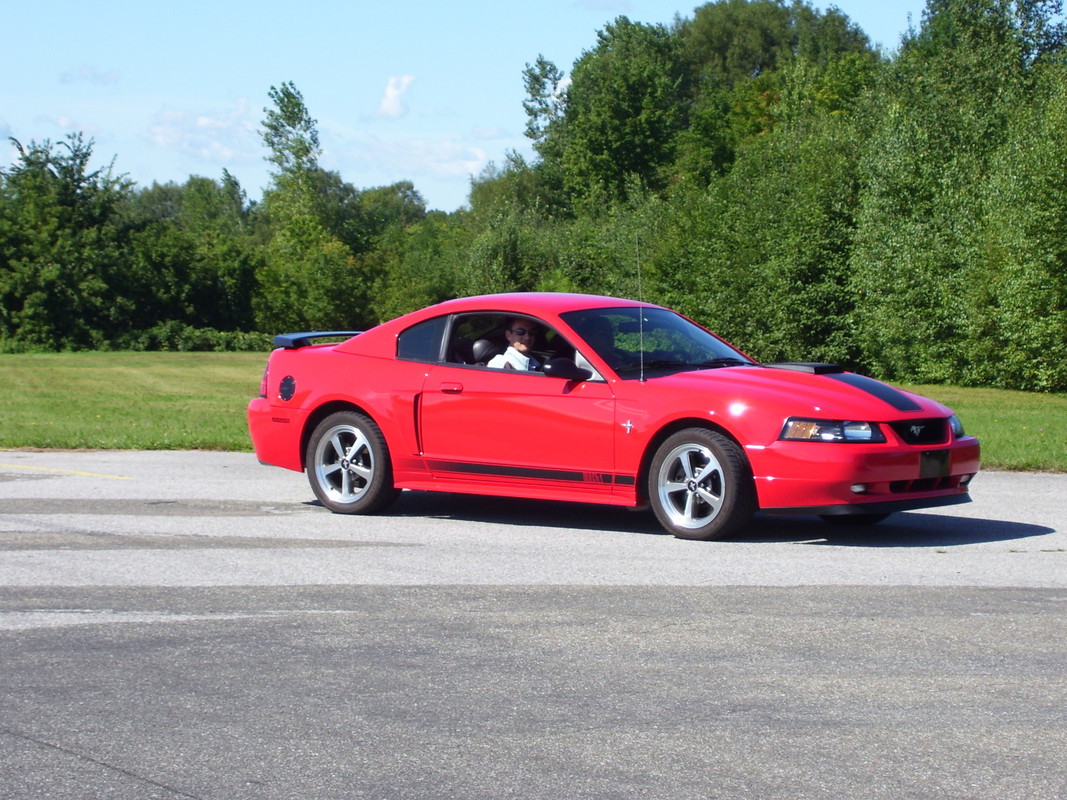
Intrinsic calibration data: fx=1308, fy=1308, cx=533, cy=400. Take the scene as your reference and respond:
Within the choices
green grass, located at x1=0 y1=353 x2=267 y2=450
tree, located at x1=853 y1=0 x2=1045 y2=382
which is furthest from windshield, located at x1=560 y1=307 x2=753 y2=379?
tree, located at x1=853 y1=0 x2=1045 y2=382

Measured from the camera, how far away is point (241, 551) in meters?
7.53

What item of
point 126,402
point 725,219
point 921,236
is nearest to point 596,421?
point 126,402

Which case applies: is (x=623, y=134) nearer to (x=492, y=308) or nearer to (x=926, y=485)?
(x=492, y=308)

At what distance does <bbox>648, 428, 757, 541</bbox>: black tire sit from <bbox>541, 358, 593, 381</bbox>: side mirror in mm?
704

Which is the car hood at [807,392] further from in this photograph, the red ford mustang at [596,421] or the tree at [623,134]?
the tree at [623,134]

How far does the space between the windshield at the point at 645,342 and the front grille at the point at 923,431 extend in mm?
1372

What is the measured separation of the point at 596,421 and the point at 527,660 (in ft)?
10.7

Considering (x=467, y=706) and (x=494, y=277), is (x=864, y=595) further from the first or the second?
(x=494, y=277)

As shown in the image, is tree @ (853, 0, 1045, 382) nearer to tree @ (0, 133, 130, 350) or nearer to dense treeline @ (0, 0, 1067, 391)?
dense treeline @ (0, 0, 1067, 391)

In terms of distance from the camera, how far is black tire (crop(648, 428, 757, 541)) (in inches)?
304

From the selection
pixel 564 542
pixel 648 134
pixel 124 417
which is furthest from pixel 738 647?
pixel 648 134

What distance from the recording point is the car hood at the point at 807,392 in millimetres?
7688

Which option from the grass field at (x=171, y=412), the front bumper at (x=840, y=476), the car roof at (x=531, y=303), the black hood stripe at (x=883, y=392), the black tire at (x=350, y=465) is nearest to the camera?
the front bumper at (x=840, y=476)

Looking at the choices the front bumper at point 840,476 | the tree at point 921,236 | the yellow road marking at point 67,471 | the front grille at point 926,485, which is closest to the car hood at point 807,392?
the front bumper at point 840,476
